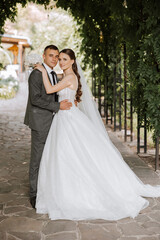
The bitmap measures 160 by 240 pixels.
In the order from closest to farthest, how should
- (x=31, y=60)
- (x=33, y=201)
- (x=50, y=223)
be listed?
(x=50, y=223) → (x=31, y=60) → (x=33, y=201)

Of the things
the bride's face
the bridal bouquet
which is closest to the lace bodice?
the bride's face

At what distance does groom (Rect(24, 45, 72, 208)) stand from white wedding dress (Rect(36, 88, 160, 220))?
0.29ft

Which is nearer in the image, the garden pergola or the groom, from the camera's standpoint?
the groom

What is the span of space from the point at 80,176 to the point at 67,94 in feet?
3.33

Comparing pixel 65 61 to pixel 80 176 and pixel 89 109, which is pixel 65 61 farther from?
pixel 80 176

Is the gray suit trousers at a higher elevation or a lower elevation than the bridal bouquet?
lower

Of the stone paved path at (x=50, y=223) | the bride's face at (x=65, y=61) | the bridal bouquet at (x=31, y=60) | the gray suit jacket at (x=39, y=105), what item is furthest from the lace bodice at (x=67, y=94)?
the stone paved path at (x=50, y=223)

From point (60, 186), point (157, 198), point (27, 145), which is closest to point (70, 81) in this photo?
point (60, 186)

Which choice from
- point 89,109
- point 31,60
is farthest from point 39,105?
point 89,109

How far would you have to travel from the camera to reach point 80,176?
3914 millimetres

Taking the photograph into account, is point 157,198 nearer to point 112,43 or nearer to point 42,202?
point 42,202

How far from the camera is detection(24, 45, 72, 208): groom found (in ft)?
12.8

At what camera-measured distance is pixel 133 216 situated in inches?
146

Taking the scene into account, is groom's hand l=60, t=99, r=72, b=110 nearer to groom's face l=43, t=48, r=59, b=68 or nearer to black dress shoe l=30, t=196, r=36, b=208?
groom's face l=43, t=48, r=59, b=68
